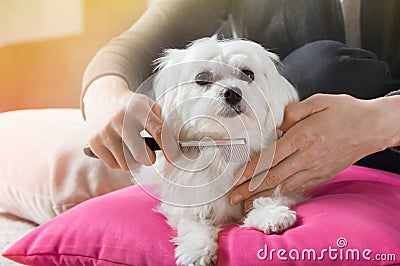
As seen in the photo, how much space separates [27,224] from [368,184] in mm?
543

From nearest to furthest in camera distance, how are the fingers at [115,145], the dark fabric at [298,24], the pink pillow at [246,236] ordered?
the pink pillow at [246,236]
the fingers at [115,145]
the dark fabric at [298,24]

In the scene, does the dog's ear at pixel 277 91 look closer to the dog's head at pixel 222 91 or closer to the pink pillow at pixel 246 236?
the dog's head at pixel 222 91

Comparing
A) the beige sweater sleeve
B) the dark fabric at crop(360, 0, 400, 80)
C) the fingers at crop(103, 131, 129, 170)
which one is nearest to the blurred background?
the beige sweater sleeve

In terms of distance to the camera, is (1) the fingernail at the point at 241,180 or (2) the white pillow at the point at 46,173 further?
(2) the white pillow at the point at 46,173

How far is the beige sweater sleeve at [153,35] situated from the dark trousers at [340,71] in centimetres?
14

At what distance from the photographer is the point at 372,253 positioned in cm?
72

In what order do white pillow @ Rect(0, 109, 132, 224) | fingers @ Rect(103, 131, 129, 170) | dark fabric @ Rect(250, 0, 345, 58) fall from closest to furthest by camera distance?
fingers @ Rect(103, 131, 129, 170) → dark fabric @ Rect(250, 0, 345, 58) → white pillow @ Rect(0, 109, 132, 224)

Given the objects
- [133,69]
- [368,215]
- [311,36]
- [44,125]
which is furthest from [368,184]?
[44,125]

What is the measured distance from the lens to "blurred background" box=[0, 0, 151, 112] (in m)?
0.91

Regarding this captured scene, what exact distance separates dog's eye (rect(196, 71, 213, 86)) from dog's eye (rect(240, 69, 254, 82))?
40mm

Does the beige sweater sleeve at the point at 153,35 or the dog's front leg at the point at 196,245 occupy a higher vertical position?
the beige sweater sleeve at the point at 153,35

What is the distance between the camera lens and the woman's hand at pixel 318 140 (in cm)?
83

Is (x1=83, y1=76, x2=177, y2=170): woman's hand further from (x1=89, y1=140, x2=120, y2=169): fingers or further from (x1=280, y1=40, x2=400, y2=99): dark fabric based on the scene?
(x1=280, y1=40, x2=400, y2=99): dark fabric

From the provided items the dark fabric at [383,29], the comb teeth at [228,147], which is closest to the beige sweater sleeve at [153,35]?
the comb teeth at [228,147]
